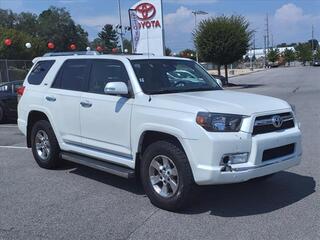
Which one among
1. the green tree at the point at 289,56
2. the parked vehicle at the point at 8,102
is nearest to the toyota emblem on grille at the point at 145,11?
the parked vehicle at the point at 8,102

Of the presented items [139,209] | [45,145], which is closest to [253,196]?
[139,209]

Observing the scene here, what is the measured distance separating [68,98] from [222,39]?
3244 centimetres

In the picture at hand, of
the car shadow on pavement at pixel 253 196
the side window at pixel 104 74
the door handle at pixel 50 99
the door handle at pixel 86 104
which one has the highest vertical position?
the side window at pixel 104 74

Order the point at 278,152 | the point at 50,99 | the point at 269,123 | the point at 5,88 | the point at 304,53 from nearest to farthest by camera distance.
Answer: the point at 269,123, the point at 278,152, the point at 50,99, the point at 5,88, the point at 304,53

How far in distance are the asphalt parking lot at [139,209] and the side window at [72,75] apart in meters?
1.45

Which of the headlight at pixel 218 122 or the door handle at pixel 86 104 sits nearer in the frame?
the headlight at pixel 218 122

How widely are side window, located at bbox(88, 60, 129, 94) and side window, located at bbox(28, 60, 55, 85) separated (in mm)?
1377

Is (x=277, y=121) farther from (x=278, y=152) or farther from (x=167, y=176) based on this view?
(x=167, y=176)

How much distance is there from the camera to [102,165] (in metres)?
6.88

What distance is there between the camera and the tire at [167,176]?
568 cm

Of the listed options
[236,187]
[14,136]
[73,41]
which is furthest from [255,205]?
[73,41]

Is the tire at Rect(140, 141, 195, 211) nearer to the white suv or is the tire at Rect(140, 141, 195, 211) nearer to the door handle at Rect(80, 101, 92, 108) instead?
the white suv

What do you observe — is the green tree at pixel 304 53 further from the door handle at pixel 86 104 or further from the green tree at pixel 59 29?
the door handle at pixel 86 104

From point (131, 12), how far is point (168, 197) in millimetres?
25036
